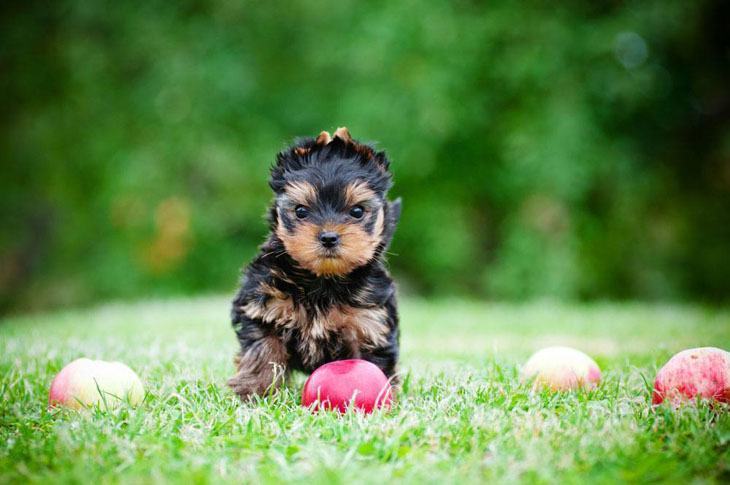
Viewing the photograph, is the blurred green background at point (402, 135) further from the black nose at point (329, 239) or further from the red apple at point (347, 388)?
the red apple at point (347, 388)

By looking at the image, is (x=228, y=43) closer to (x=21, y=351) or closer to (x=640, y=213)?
(x=640, y=213)

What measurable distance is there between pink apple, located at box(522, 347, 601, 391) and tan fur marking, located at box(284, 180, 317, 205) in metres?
1.80

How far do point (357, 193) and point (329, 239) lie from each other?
355 mm

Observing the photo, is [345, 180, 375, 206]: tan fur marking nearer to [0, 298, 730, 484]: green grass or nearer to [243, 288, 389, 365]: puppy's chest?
[243, 288, 389, 365]: puppy's chest

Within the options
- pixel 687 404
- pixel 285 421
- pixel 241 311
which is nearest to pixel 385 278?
pixel 241 311

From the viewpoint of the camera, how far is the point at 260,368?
406cm

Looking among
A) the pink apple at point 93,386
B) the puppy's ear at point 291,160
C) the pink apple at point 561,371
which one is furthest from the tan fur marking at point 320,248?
the pink apple at point 561,371

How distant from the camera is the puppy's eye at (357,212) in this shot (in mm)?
3975

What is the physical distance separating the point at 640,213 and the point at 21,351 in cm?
1260

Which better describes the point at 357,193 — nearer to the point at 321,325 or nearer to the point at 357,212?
the point at 357,212

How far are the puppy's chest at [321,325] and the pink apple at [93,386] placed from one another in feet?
2.56

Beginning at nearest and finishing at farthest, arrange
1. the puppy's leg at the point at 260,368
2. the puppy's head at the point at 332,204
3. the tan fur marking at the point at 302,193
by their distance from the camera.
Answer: the puppy's head at the point at 332,204 → the tan fur marking at the point at 302,193 → the puppy's leg at the point at 260,368

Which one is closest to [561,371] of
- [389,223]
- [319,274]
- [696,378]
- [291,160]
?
[696,378]

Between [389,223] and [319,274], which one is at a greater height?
[389,223]
